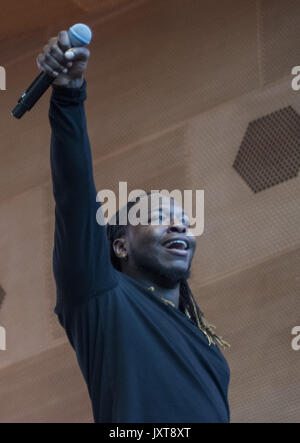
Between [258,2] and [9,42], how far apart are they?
1.42 metres

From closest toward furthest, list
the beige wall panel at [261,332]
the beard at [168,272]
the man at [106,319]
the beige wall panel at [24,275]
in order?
the man at [106,319]
the beard at [168,272]
the beige wall panel at [261,332]
the beige wall panel at [24,275]

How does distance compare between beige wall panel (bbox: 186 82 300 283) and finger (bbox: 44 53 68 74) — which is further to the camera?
beige wall panel (bbox: 186 82 300 283)

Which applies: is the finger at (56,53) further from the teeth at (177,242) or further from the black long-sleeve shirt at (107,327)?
the teeth at (177,242)

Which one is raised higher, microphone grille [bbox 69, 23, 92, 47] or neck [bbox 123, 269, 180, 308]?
microphone grille [bbox 69, 23, 92, 47]

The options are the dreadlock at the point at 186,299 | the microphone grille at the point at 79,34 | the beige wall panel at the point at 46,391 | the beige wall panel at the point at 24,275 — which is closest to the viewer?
the microphone grille at the point at 79,34

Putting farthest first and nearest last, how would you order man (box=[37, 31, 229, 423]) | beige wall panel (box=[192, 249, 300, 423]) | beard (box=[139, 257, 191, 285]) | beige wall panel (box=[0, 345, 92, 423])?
beige wall panel (box=[0, 345, 92, 423]), beige wall panel (box=[192, 249, 300, 423]), beard (box=[139, 257, 191, 285]), man (box=[37, 31, 229, 423])

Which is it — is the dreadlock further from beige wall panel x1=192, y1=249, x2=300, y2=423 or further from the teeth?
beige wall panel x1=192, y1=249, x2=300, y2=423

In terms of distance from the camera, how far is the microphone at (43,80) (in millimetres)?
1481

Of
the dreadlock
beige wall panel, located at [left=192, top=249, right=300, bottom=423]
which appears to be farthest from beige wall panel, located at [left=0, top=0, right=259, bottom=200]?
the dreadlock

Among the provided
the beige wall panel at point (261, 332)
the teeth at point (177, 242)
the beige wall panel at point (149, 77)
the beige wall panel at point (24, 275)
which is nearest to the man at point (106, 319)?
the teeth at point (177, 242)

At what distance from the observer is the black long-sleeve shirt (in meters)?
1.61

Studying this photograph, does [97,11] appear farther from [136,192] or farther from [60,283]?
[60,283]

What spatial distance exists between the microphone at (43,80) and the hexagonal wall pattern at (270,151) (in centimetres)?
190
